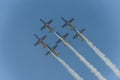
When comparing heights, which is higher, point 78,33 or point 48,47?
point 78,33

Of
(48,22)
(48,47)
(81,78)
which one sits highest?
(48,22)

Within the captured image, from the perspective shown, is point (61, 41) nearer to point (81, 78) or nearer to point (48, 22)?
point (48, 22)

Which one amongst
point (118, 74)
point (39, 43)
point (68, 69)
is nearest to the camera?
point (118, 74)

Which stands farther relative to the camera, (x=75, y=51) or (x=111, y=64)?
(x=75, y=51)

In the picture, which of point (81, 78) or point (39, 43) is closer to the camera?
point (81, 78)

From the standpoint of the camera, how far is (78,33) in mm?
112188

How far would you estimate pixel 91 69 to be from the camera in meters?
103

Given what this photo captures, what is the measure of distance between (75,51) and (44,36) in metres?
14.6

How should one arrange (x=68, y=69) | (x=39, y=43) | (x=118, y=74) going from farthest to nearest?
(x=39, y=43), (x=68, y=69), (x=118, y=74)

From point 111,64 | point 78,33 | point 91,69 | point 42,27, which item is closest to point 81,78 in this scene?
point 91,69

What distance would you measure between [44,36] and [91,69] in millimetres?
23930

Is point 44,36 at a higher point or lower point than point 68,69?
higher

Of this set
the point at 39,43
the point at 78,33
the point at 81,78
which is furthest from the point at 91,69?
the point at 39,43

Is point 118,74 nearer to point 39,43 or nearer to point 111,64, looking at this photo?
point 111,64
